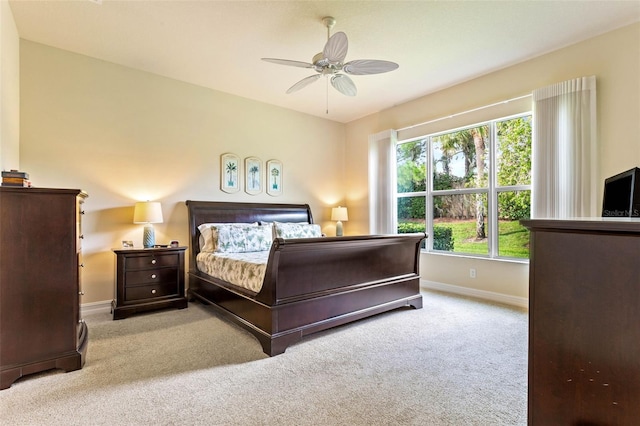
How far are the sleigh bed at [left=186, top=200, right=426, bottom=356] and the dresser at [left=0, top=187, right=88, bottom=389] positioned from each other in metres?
1.30

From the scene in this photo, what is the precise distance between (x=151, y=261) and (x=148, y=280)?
0.74 ft

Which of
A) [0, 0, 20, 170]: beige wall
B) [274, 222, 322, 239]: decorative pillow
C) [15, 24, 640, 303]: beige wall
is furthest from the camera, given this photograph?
[274, 222, 322, 239]: decorative pillow

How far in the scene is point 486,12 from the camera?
2.84m

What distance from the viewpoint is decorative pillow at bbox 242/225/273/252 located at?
4.15 metres

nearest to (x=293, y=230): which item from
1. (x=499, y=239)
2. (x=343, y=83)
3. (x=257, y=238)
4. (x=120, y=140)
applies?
(x=257, y=238)

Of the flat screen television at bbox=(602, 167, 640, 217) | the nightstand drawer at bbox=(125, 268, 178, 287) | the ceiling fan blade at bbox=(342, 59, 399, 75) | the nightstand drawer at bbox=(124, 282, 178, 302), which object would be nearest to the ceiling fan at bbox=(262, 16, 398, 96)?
A: the ceiling fan blade at bbox=(342, 59, 399, 75)

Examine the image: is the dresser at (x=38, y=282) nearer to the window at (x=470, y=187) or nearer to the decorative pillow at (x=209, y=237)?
the decorative pillow at (x=209, y=237)

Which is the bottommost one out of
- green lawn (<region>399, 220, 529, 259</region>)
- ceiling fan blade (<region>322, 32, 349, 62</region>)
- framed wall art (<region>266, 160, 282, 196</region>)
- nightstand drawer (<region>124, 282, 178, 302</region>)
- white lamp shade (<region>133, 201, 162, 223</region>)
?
nightstand drawer (<region>124, 282, 178, 302</region>)

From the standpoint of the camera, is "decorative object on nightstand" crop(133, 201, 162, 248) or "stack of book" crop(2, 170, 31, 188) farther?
"decorative object on nightstand" crop(133, 201, 162, 248)

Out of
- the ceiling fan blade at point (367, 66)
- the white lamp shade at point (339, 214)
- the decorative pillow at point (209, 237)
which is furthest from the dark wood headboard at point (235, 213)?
the ceiling fan blade at point (367, 66)

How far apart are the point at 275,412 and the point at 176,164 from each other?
3611mm

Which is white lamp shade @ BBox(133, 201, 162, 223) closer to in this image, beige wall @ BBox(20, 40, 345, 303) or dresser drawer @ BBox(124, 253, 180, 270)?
beige wall @ BBox(20, 40, 345, 303)

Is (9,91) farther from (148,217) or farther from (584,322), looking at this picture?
(584,322)

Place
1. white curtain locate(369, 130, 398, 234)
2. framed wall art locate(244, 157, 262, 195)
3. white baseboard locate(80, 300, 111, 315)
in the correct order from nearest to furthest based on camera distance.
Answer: white baseboard locate(80, 300, 111, 315) < framed wall art locate(244, 157, 262, 195) < white curtain locate(369, 130, 398, 234)
